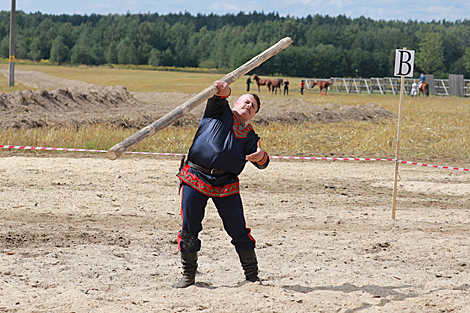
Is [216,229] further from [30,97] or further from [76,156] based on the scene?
[30,97]

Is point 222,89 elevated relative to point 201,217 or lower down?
elevated

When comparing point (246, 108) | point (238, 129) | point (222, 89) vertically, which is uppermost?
point (222, 89)

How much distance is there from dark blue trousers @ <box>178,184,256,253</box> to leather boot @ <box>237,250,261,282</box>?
6cm

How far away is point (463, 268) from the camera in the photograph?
5586 millimetres

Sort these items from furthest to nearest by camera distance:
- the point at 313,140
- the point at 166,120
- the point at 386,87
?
the point at 386,87 < the point at 313,140 < the point at 166,120

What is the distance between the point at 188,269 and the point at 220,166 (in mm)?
1125

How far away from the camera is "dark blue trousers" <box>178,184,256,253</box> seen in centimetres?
448

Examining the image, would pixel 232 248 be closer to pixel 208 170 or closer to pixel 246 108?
pixel 208 170

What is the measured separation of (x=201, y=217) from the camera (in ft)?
15.0

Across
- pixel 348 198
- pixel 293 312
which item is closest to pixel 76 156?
pixel 348 198

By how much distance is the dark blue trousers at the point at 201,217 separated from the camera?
14.7ft

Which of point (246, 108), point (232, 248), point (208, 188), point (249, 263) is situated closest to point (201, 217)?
point (208, 188)

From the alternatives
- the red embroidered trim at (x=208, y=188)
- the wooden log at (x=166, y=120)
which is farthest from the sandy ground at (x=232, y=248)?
the wooden log at (x=166, y=120)

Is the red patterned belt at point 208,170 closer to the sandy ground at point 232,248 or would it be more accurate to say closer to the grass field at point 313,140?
the sandy ground at point 232,248
